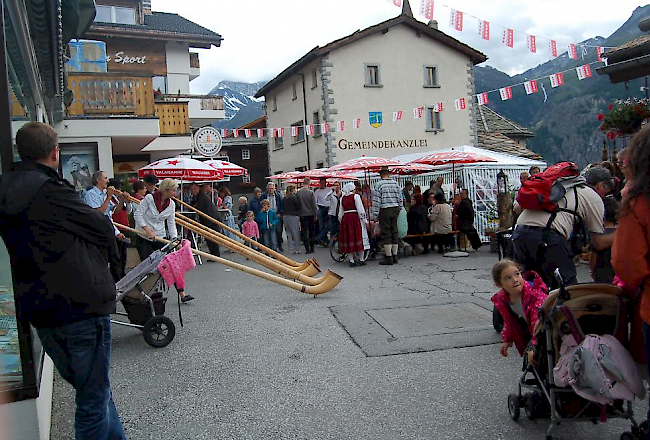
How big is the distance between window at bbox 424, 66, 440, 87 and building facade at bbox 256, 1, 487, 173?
0.19 ft

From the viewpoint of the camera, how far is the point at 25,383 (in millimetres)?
2988

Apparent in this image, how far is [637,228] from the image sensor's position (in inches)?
102

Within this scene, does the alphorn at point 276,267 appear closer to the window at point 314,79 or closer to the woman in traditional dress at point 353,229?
the woman in traditional dress at point 353,229

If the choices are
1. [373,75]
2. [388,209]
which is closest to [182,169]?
[388,209]

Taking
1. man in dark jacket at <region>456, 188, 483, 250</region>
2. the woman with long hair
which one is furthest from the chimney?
the woman with long hair

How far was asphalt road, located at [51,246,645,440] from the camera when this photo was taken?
3693 mm

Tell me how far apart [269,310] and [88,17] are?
4.54 metres

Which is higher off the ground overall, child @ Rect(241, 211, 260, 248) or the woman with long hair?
the woman with long hair

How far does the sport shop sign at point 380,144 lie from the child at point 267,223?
15567 millimetres

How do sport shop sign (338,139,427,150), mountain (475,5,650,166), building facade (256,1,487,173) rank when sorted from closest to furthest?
building facade (256,1,487,173)
sport shop sign (338,139,427,150)
mountain (475,5,650,166)

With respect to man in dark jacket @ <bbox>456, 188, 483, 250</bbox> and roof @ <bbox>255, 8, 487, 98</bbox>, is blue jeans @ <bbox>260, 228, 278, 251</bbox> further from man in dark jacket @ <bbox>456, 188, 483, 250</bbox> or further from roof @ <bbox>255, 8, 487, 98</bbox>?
roof @ <bbox>255, 8, 487, 98</bbox>

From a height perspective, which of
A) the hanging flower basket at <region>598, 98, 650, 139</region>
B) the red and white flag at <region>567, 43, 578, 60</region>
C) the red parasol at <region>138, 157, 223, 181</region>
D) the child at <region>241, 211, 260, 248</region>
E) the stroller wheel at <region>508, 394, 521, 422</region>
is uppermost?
the red and white flag at <region>567, 43, 578, 60</region>

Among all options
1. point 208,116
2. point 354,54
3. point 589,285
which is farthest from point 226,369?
point 354,54

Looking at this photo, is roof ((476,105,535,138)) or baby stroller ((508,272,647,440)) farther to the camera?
roof ((476,105,535,138))
